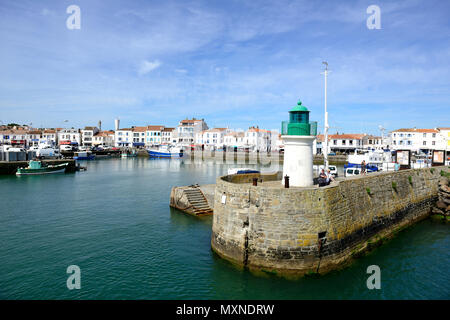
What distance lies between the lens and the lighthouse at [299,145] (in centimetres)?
1330

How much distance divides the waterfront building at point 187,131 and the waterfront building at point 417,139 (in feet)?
212

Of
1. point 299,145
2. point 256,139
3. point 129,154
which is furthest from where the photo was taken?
point 129,154

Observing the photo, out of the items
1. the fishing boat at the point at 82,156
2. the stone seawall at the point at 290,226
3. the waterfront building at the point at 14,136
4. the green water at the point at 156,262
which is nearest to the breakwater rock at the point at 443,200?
the green water at the point at 156,262

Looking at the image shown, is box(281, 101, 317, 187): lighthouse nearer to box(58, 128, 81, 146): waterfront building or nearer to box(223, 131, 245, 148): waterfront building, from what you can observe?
box(223, 131, 245, 148): waterfront building

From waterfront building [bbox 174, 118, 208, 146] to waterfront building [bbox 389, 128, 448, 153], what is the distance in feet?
212

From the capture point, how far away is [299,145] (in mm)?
13500

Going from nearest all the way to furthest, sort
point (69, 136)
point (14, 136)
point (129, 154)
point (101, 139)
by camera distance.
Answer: point (129, 154), point (14, 136), point (69, 136), point (101, 139)

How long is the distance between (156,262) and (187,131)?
3859 inches

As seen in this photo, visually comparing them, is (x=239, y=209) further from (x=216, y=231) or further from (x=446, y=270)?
(x=446, y=270)

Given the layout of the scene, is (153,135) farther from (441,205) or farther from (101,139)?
(441,205)

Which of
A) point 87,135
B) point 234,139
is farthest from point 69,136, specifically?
point 234,139

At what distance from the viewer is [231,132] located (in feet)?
338

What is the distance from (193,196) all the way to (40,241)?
10.3 meters
